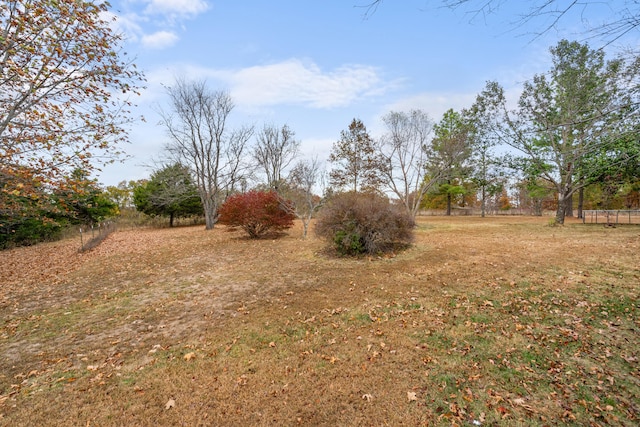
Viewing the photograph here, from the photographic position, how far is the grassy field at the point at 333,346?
7.61 feet

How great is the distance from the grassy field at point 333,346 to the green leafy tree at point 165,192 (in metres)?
14.9

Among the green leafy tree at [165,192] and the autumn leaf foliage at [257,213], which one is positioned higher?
the green leafy tree at [165,192]

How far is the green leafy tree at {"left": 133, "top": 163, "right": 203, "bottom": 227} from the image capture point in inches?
805

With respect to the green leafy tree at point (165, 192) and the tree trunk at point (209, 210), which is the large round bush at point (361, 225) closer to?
the tree trunk at point (209, 210)

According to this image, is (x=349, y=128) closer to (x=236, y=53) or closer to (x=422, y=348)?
(x=236, y=53)

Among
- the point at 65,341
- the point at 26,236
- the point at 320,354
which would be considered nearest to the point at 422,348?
the point at 320,354

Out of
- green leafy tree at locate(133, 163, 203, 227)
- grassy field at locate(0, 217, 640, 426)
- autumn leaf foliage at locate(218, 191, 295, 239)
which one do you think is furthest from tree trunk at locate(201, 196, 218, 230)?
grassy field at locate(0, 217, 640, 426)

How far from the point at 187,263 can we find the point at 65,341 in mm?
4369

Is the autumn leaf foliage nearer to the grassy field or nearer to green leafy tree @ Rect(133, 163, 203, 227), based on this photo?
the grassy field

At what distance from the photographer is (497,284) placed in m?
5.14

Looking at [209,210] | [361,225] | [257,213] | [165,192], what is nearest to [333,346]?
[361,225]

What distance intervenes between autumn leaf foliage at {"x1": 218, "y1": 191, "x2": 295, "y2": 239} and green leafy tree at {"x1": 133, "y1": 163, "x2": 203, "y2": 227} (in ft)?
32.6

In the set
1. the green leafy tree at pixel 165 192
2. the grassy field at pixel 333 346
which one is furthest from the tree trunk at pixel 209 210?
the grassy field at pixel 333 346

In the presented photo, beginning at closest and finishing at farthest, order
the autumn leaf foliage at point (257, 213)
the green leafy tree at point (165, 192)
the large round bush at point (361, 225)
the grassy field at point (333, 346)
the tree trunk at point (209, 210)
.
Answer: the grassy field at point (333, 346) < the large round bush at point (361, 225) < the autumn leaf foliage at point (257, 213) < the tree trunk at point (209, 210) < the green leafy tree at point (165, 192)
